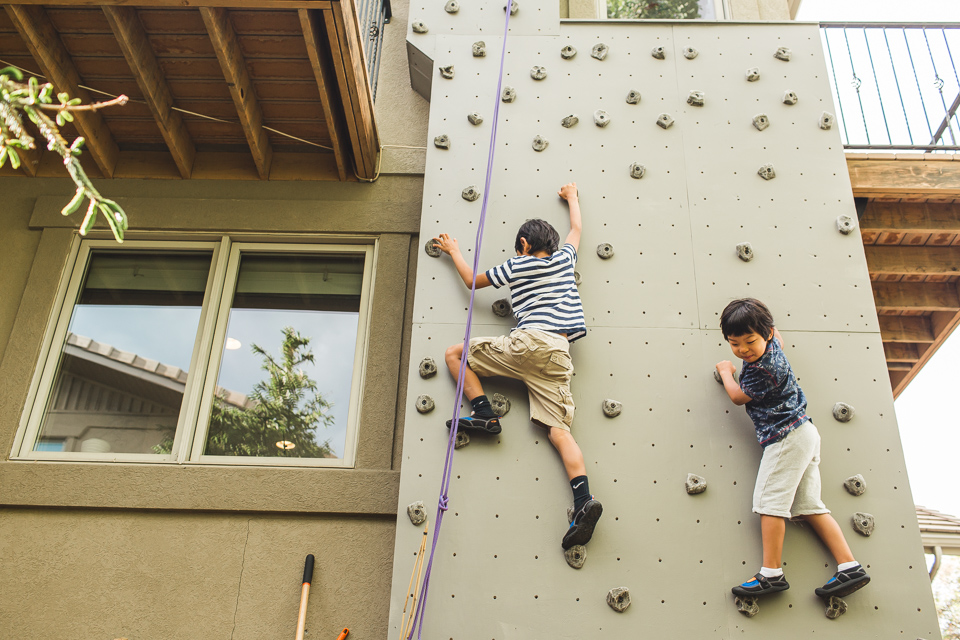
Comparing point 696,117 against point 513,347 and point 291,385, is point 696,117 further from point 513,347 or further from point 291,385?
point 291,385

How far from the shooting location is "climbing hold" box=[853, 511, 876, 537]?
129 inches

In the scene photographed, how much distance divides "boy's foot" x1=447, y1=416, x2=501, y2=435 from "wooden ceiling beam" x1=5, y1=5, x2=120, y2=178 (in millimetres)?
3185

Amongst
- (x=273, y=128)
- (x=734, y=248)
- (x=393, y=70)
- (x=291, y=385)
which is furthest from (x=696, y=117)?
(x=291, y=385)

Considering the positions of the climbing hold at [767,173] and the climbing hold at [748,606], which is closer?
the climbing hold at [748,606]

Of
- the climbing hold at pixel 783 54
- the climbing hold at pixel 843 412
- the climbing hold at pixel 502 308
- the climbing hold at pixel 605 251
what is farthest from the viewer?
the climbing hold at pixel 783 54

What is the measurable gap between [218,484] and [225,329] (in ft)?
3.47

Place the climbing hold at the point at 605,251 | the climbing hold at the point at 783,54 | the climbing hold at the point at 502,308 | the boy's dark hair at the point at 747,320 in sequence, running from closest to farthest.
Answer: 1. the boy's dark hair at the point at 747,320
2. the climbing hold at the point at 502,308
3. the climbing hold at the point at 605,251
4. the climbing hold at the point at 783,54

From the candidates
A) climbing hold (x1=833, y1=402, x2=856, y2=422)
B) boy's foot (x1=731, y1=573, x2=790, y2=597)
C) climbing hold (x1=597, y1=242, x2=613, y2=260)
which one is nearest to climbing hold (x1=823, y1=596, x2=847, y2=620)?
boy's foot (x1=731, y1=573, x2=790, y2=597)

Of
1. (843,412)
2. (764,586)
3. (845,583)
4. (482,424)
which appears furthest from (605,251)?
(845,583)

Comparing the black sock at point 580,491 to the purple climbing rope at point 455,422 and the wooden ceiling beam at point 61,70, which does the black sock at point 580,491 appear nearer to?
the purple climbing rope at point 455,422

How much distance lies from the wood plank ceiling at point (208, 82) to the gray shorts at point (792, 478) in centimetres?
316

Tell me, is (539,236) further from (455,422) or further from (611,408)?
(455,422)

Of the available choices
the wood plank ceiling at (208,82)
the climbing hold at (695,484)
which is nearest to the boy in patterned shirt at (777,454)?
the climbing hold at (695,484)

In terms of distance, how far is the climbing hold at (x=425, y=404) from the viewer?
3.60 metres
